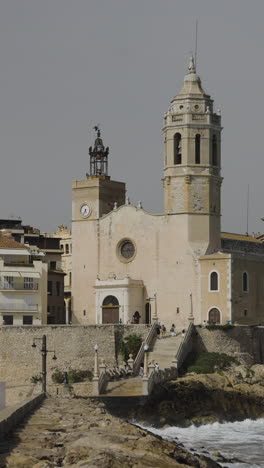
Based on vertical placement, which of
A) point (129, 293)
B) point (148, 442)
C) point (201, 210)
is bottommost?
point (148, 442)

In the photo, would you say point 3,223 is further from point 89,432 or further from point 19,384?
point 89,432

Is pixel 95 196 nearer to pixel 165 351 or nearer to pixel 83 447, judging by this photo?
pixel 165 351

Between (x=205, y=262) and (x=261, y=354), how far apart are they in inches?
243

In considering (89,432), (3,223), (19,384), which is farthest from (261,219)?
(89,432)

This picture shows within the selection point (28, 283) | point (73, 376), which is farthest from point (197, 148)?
point (73, 376)

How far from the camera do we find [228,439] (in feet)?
166

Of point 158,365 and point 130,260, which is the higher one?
point 130,260

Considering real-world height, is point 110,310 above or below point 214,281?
below

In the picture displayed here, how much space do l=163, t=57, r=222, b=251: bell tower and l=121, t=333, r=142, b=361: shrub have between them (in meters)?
7.15

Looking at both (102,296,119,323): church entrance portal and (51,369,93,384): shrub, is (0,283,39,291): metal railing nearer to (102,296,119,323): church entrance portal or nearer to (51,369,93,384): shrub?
(102,296,119,323): church entrance portal

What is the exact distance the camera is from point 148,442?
32.3m

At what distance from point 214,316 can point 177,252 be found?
432 centimetres

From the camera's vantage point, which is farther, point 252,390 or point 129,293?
point 129,293

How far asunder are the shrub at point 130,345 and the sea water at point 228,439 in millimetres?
8232
